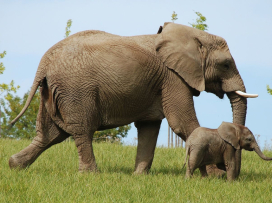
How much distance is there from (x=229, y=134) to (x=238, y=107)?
87 cm

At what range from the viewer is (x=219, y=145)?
7641 millimetres

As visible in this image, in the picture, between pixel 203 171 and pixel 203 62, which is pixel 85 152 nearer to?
pixel 203 171

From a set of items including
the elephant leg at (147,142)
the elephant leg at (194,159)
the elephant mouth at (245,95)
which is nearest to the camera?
the elephant leg at (194,159)

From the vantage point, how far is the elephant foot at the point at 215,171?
833 cm

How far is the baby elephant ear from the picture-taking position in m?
7.61

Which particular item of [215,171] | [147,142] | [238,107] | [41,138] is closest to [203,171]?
[215,171]

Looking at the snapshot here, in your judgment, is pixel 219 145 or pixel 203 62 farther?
pixel 203 62

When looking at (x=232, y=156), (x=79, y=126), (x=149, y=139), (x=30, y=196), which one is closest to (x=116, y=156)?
(x=149, y=139)

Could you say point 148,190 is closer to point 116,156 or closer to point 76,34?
point 76,34

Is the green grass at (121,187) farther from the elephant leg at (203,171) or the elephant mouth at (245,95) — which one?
the elephant mouth at (245,95)

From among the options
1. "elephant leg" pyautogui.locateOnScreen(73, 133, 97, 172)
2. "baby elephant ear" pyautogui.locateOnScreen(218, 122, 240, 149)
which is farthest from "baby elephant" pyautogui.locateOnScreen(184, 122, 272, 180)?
"elephant leg" pyautogui.locateOnScreen(73, 133, 97, 172)

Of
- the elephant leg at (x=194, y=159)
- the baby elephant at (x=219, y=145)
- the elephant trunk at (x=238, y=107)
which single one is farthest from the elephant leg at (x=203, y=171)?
the elephant trunk at (x=238, y=107)

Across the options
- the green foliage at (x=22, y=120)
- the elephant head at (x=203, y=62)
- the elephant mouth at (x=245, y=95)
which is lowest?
the green foliage at (x=22, y=120)

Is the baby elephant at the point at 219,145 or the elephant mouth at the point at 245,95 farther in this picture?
the elephant mouth at the point at 245,95
